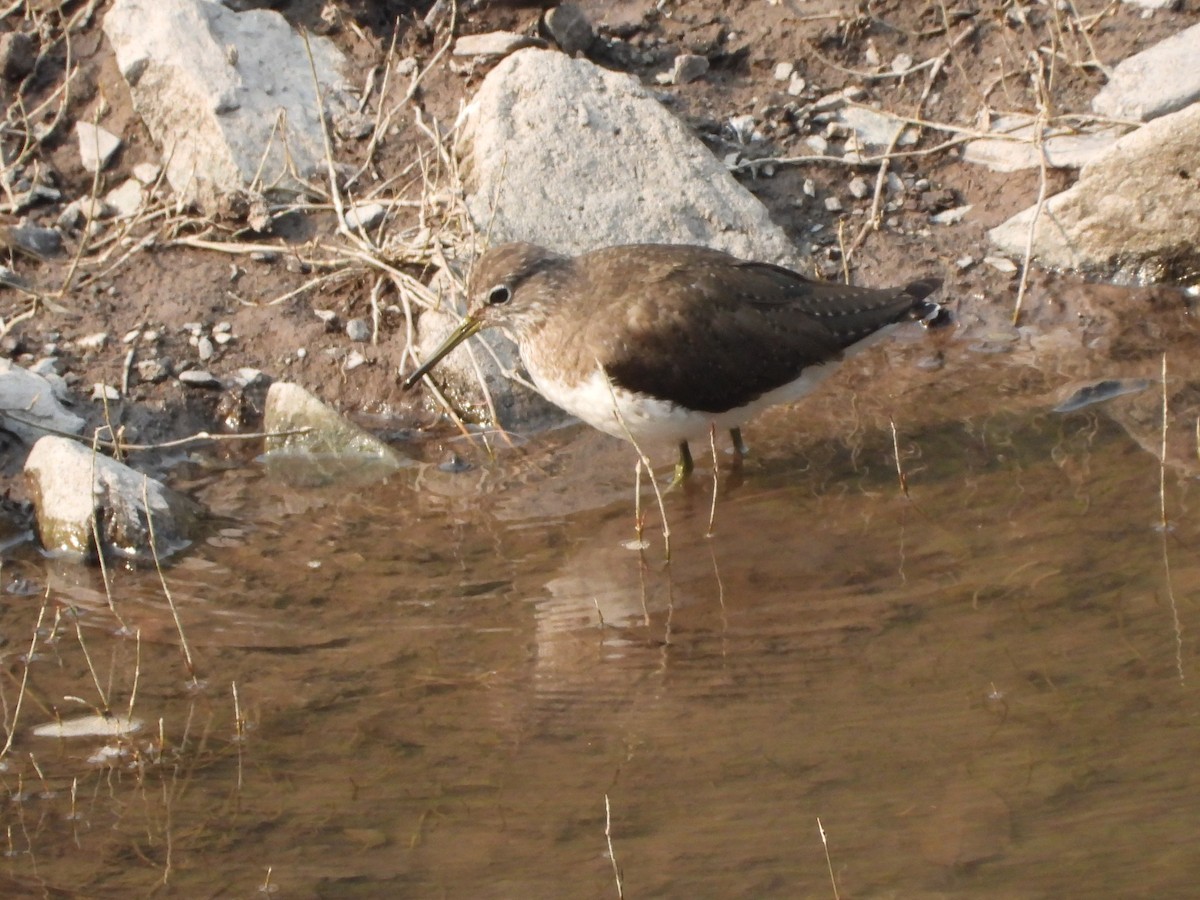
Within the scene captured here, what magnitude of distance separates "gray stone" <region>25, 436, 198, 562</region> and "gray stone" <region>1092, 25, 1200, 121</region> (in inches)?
216

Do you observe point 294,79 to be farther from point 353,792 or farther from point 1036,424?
point 353,792

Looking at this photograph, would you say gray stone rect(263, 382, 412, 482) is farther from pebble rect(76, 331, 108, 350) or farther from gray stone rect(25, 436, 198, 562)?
pebble rect(76, 331, 108, 350)

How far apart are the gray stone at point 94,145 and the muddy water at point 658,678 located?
7.23 ft

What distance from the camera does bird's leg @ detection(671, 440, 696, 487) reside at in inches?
274

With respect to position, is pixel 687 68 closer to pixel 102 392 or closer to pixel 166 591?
pixel 102 392

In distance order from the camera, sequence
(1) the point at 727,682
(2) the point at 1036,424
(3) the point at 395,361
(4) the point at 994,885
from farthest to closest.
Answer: (3) the point at 395,361 → (2) the point at 1036,424 → (1) the point at 727,682 → (4) the point at 994,885

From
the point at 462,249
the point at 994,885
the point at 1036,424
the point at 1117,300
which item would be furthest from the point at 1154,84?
the point at 994,885

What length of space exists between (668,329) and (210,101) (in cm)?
306

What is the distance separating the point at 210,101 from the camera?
8016mm

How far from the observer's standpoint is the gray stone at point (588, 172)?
7922 millimetres

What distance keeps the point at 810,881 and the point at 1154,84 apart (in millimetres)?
5895

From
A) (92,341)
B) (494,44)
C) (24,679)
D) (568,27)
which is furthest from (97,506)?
(568,27)

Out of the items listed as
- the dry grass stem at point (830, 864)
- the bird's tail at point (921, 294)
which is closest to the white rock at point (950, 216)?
the bird's tail at point (921, 294)

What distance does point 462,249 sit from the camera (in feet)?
25.3
